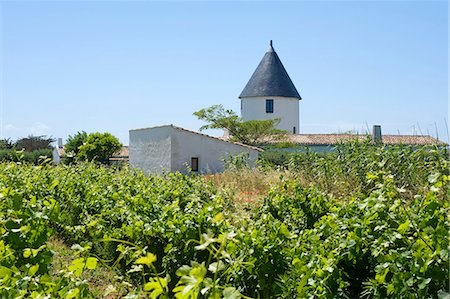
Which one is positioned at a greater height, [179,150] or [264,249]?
[179,150]

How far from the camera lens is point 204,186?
775 centimetres

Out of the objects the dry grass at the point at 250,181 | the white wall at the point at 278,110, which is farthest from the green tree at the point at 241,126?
the dry grass at the point at 250,181

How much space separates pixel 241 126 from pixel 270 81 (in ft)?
29.2

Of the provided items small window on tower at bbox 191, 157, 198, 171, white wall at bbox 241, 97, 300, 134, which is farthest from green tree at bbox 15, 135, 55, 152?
small window on tower at bbox 191, 157, 198, 171

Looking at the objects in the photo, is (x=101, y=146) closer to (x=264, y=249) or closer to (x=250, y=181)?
(x=250, y=181)

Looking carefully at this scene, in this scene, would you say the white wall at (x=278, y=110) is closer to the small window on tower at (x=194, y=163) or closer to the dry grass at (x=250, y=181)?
the small window on tower at (x=194, y=163)

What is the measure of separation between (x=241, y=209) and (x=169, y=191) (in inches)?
36.9

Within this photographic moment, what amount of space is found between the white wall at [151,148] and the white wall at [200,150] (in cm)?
30

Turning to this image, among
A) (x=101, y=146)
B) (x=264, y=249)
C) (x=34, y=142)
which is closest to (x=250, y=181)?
(x=264, y=249)

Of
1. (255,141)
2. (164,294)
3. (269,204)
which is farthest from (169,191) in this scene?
(255,141)

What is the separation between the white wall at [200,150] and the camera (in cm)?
1980

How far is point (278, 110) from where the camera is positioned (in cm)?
4106

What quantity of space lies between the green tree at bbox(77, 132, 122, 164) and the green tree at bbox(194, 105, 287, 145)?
7.56 meters

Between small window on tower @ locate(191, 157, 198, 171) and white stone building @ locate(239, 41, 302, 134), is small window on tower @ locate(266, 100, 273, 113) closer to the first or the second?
white stone building @ locate(239, 41, 302, 134)
